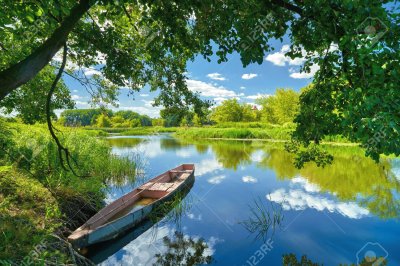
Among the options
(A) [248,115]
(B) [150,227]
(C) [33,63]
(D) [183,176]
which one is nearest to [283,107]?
(A) [248,115]

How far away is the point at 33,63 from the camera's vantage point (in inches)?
168

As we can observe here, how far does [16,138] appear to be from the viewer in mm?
9797

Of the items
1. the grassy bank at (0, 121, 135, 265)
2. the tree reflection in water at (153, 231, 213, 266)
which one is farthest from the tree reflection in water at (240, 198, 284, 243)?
the grassy bank at (0, 121, 135, 265)

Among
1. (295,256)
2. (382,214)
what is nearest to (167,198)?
(295,256)

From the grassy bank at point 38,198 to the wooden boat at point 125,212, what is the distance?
550 millimetres

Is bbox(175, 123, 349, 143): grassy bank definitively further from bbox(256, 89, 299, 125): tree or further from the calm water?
the calm water

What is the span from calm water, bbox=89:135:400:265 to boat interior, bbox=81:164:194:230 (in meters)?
0.87

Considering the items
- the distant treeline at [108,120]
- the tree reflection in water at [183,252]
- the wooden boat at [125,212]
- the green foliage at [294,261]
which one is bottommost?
the green foliage at [294,261]

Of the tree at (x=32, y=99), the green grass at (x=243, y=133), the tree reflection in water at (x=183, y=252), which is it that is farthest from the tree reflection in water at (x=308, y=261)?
the green grass at (x=243, y=133)

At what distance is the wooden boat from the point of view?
301 inches

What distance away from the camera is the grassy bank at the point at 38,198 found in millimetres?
5113

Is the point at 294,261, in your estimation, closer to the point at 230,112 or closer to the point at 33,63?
the point at 33,63

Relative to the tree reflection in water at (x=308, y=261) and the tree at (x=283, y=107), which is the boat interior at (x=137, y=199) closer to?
the tree reflection in water at (x=308, y=261)

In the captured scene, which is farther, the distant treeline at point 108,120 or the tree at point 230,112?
the tree at point 230,112
